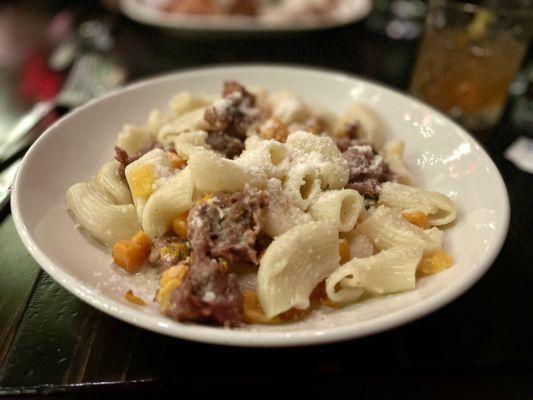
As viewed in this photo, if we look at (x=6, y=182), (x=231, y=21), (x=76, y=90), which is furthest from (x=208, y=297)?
(x=231, y=21)

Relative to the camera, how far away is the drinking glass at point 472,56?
238 centimetres

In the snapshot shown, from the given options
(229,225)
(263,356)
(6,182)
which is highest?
(229,225)

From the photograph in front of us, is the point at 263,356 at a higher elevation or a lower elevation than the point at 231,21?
lower

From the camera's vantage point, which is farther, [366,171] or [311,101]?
[311,101]

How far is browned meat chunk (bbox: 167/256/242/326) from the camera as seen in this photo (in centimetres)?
115

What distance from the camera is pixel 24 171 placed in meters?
→ 1.55

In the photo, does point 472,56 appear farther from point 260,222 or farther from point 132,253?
point 132,253

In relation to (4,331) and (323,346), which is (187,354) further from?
(4,331)

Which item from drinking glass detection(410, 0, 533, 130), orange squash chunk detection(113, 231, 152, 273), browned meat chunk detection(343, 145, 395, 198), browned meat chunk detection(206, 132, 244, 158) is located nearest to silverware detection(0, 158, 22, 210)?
orange squash chunk detection(113, 231, 152, 273)

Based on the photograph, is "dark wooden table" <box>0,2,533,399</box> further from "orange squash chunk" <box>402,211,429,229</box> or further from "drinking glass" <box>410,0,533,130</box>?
"drinking glass" <box>410,0,533,130</box>

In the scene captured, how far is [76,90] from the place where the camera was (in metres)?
2.65

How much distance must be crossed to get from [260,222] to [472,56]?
1.67 m

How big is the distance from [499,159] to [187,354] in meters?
1.68

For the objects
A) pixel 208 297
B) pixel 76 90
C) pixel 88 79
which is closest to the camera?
pixel 208 297
